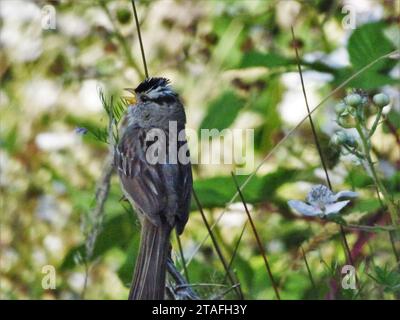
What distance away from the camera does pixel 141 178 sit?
1457 millimetres

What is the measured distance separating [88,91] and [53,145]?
0.78 ft

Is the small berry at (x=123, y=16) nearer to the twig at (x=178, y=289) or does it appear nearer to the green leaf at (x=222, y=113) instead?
the green leaf at (x=222, y=113)

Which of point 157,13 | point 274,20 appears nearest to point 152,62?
point 157,13

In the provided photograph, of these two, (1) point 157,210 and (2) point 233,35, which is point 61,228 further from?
(1) point 157,210

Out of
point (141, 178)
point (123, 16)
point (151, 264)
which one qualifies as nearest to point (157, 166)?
point (141, 178)

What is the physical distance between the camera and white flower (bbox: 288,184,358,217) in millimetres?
1369

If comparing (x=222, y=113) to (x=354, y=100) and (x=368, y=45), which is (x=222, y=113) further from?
(x=354, y=100)

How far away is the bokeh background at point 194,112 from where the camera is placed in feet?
7.28

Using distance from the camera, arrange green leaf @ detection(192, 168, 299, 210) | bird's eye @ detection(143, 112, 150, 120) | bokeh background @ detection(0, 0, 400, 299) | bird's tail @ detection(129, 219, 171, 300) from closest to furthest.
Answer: bird's tail @ detection(129, 219, 171, 300)
bird's eye @ detection(143, 112, 150, 120)
green leaf @ detection(192, 168, 299, 210)
bokeh background @ detection(0, 0, 400, 299)

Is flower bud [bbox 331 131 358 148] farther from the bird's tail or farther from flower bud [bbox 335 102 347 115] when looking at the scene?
the bird's tail

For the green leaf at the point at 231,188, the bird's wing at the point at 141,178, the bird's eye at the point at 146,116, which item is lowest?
the bird's wing at the point at 141,178

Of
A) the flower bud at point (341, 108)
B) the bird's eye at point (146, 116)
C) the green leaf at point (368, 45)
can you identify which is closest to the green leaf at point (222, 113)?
the green leaf at point (368, 45)

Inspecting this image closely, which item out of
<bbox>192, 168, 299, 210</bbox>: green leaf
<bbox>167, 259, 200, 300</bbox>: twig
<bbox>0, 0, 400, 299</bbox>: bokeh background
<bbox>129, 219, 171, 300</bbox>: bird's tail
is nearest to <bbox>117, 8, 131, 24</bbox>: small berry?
<bbox>0, 0, 400, 299</bbox>: bokeh background

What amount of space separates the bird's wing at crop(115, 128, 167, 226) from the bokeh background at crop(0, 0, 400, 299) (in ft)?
1.79
